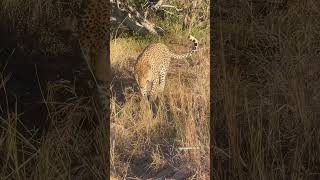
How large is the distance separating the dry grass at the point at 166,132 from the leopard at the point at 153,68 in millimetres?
100

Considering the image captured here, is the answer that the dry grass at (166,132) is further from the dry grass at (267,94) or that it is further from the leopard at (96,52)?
the leopard at (96,52)

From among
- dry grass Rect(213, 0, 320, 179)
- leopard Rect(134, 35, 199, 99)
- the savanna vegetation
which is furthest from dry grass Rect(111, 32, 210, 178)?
the savanna vegetation

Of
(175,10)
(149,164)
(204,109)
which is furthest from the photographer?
(175,10)

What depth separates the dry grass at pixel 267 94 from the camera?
2111 mm

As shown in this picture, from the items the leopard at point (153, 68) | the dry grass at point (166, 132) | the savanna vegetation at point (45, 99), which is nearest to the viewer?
the savanna vegetation at point (45, 99)

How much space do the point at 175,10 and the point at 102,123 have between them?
516cm

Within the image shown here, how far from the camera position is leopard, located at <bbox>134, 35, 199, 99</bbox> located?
534 centimetres

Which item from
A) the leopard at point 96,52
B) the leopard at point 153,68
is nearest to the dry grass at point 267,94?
the leopard at point 96,52

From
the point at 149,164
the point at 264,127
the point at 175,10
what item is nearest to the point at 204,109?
the point at 149,164

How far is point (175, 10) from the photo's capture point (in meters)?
7.10

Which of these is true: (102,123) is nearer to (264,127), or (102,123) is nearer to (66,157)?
(66,157)

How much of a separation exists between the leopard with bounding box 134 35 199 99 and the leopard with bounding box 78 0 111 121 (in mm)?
3108

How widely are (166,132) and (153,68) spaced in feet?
5.08

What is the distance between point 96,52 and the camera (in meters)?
2.10
